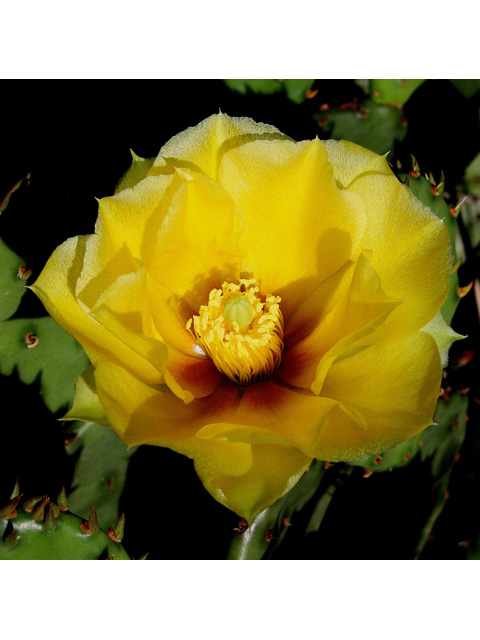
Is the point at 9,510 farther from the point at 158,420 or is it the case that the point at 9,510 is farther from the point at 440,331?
the point at 440,331

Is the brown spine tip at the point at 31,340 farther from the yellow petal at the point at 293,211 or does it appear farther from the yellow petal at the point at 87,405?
the yellow petal at the point at 293,211

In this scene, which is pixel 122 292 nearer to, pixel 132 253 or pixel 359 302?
pixel 132 253

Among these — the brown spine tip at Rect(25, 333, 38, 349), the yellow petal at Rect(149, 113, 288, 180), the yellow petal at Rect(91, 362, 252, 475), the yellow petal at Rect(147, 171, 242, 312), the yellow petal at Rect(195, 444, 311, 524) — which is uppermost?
the yellow petal at Rect(149, 113, 288, 180)

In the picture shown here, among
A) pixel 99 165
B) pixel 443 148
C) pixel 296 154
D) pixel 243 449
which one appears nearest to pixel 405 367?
pixel 243 449

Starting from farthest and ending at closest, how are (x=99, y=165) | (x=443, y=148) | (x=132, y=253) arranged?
(x=443, y=148) < (x=99, y=165) < (x=132, y=253)

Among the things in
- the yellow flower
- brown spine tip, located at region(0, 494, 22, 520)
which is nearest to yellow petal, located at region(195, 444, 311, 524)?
the yellow flower

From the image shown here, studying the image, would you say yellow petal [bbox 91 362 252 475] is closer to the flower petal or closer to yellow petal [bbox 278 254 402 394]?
the flower petal

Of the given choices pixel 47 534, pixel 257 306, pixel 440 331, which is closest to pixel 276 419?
pixel 257 306

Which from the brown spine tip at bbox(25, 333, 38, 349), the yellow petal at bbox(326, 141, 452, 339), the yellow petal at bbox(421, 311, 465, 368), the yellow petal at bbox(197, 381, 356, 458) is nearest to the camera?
the yellow petal at bbox(197, 381, 356, 458)
